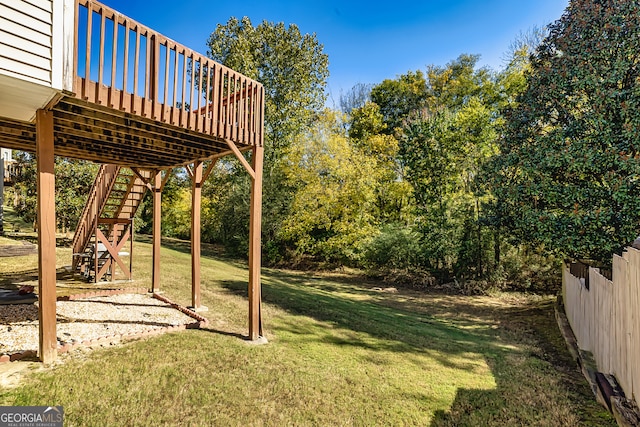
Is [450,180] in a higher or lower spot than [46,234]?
higher

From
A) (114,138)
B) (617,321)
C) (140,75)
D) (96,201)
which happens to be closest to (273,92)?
(96,201)

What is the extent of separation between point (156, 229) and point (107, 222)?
5.17 feet

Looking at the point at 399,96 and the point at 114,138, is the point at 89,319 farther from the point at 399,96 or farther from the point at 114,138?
the point at 399,96

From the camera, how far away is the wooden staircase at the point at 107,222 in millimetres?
7480

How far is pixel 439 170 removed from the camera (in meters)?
13.8

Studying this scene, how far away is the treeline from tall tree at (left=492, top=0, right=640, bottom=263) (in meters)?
0.03

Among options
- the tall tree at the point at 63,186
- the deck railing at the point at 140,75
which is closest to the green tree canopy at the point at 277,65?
the tall tree at the point at 63,186

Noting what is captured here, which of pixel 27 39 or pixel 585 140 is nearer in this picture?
pixel 27 39

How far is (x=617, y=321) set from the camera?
366 centimetres

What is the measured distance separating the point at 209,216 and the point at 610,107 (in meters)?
19.7

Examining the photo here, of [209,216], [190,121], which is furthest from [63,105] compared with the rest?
[209,216]

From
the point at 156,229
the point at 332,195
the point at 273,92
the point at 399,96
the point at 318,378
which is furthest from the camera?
the point at 399,96

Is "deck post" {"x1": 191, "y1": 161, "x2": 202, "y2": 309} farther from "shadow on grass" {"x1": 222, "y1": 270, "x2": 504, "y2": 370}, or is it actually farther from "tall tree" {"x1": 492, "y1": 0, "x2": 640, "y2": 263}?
"tall tree" {"x1": 492, "y1": 0, "x2": 640, "y2": 263}

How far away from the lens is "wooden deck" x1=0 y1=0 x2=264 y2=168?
3.37 metres
